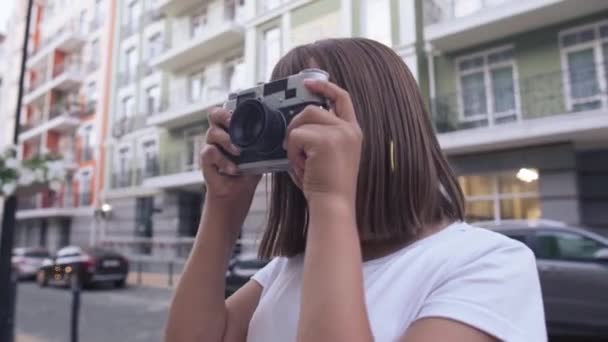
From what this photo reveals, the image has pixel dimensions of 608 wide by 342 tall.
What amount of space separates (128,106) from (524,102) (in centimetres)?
1156

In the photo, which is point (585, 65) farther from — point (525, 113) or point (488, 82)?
point (488, 82)

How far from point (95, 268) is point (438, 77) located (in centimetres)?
699

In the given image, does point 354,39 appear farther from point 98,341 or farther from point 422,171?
point 98,341

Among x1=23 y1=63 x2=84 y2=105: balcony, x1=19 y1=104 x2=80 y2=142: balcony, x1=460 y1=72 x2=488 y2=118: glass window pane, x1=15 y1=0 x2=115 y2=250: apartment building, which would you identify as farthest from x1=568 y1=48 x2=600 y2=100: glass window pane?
x1=23 y1=63 x2=84 y2=105: balcony

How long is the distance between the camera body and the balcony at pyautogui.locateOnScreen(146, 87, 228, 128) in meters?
9.91

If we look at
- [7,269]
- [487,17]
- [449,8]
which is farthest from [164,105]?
[7,269]

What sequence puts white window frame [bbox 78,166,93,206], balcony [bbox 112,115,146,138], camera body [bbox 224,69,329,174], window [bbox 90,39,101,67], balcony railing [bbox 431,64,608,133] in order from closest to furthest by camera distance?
camera body [bbox 224,69,329,174], balcony railing [bbox 431,64,608,133], balcony [bbox 112,115,146,138], white window frame [bbox 78,166,93,206], window [bbox 90,39,101,67]

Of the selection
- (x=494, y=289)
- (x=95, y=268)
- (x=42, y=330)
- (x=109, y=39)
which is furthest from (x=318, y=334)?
(x=109, y=39)

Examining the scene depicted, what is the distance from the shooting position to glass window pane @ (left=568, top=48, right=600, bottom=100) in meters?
6.07

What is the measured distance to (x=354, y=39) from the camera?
0.69 meters

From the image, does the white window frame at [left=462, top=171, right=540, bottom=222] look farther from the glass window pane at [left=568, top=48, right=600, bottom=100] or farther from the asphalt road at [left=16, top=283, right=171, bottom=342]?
the asphalt road at [left=16, top=283, right=171, bottom=342]

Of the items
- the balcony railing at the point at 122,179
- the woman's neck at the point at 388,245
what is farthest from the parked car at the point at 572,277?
the balcony railing at the point at 122,179

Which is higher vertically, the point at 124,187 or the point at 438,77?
the point at 438,77

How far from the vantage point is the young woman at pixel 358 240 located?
1.60 ft
